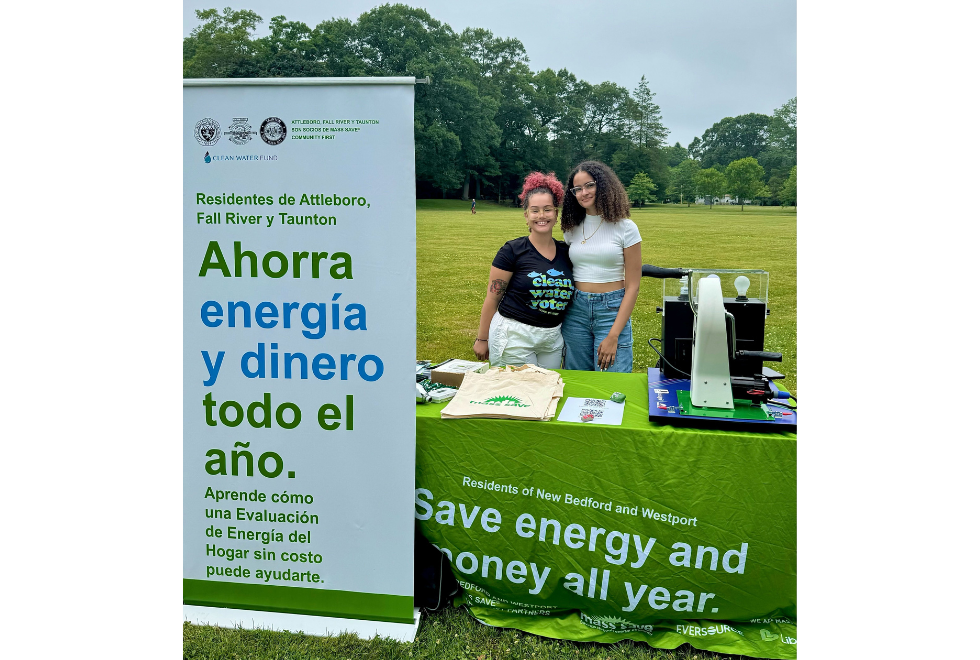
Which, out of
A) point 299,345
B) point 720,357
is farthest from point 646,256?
point 299,345

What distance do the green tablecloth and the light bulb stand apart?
0.52 m

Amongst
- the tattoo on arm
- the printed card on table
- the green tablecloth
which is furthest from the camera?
the tattoo on arm

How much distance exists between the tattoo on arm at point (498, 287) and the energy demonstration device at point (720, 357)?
78cm

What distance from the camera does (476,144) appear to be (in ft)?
91.6

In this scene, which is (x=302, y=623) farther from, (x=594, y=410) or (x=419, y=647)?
(x=594, y=410)

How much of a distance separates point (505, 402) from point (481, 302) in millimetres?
8473

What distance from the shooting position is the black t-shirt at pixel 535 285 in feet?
9.02

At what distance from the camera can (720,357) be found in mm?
2031

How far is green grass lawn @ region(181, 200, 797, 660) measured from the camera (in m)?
1.98

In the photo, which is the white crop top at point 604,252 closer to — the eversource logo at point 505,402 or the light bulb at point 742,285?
the light bulb at point 742,285

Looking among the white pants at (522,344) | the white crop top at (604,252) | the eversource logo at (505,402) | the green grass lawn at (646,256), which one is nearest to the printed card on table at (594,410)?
the eversource logo at (505,402)

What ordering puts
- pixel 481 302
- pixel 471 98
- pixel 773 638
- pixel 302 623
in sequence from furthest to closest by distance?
pixel 471 98, pixel 481 302, pixel 302 623, pixel 773 638

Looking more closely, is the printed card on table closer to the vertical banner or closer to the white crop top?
the vertical banner

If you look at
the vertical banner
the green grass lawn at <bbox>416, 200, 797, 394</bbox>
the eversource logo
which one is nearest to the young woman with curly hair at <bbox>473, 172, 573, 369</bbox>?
the eversource logo
